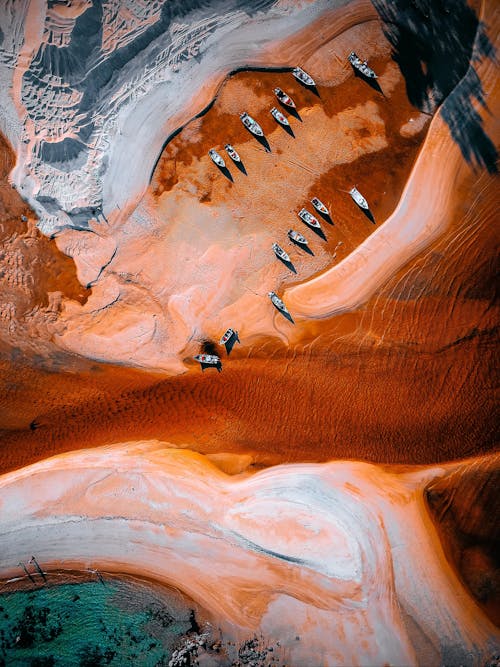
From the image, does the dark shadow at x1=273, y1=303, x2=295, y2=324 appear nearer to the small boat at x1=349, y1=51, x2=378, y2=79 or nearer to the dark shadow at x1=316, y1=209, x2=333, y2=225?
the dark shadow at x1=316, y1=209, x2=333, y2=225

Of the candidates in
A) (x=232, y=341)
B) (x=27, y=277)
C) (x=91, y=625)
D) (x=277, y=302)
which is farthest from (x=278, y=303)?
(x=91, y=625)

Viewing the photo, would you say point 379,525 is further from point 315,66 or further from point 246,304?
point 315,66

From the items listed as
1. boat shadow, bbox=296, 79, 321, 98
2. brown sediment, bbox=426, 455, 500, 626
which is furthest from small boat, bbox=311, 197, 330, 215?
brown sediment, bbox=426, 455, 500, 626

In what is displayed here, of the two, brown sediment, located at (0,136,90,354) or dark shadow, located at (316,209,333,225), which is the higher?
brown sediment, located at (0,136,90,354)

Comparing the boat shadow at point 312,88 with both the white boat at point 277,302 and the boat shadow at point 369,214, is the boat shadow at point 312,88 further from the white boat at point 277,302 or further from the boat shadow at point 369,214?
the white boat at point 277,302

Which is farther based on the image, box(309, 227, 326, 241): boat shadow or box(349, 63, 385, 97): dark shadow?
box(309, 227, 326, 241): boat shadow

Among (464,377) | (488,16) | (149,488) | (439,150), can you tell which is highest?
(488,16)

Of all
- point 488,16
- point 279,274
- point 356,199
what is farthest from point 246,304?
point 488,16
